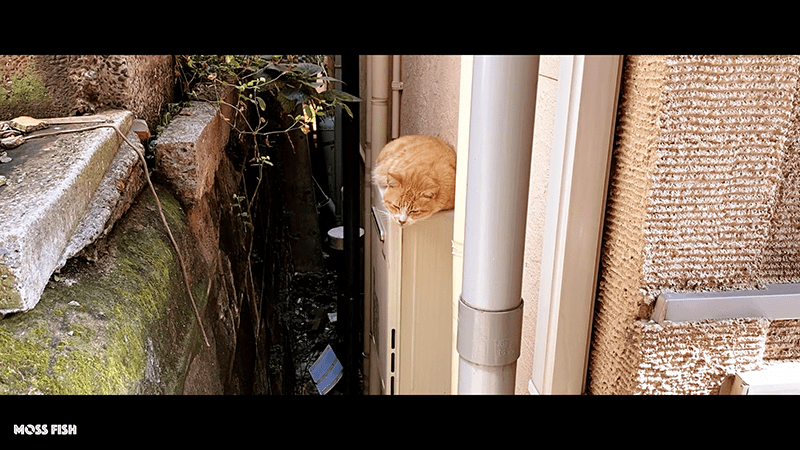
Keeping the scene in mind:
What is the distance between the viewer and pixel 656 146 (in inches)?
41.5

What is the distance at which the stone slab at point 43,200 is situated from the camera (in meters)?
0.96

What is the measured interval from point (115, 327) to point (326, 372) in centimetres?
243

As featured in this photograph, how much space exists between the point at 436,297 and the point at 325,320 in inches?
87.3

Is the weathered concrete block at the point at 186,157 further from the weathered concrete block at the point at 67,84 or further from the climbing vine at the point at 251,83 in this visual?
the climbing vine at the point at 251,83

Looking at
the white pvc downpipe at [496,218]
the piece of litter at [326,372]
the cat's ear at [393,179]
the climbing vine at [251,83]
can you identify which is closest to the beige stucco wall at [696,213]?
the white pvc downpipe at [496,218]

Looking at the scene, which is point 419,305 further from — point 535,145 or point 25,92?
point 25,92

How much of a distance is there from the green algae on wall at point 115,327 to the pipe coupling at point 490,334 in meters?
0.62

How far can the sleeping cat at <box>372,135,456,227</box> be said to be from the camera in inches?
92.2

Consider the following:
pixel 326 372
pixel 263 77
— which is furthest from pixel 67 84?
pixel 326 372

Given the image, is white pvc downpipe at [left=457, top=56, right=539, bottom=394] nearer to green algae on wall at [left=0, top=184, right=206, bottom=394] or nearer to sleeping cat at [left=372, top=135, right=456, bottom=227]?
green algae on wall at [left=0, top=184, right=206, bottom=394]

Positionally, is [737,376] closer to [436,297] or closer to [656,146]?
[656,146]

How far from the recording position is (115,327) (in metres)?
1.13
